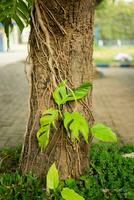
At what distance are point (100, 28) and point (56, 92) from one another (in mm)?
44228

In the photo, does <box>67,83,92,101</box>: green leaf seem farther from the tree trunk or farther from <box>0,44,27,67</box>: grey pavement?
<box>0,44,27,67</box>: grey pavement

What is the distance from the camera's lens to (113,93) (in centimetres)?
1202

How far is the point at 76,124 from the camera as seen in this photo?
3.06m

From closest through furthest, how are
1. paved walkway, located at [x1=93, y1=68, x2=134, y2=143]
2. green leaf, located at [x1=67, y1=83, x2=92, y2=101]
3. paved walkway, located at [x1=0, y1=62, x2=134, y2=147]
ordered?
1. green leaf, located at [x1=67, y1=83, x2=92, y2=101]
2. paved walkway, located at [x1=0, y1=62, x2=134, y2=147]
3. paved walkway, located at [x1=93, y1=68, x2=134, y2=143]

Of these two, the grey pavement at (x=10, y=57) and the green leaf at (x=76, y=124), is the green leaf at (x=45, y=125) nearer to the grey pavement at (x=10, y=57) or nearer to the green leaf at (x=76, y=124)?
the green leaf at (x=76, y=124)

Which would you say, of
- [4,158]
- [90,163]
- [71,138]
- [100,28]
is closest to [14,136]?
[4,158]

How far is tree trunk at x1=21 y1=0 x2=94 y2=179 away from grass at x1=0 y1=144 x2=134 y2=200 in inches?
4.9

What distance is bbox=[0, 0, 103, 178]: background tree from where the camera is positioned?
11.0 feet

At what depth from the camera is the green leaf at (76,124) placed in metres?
3.01

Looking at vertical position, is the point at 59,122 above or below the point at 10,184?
above

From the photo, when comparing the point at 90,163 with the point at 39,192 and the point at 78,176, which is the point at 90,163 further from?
the point at 39,192

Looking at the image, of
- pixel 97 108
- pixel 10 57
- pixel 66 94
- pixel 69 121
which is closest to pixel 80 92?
pixel 66 94

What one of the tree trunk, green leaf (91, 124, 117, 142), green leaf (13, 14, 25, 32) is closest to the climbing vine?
green leaf (91, 124, 117, 142)

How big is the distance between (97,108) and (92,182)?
5778mm
